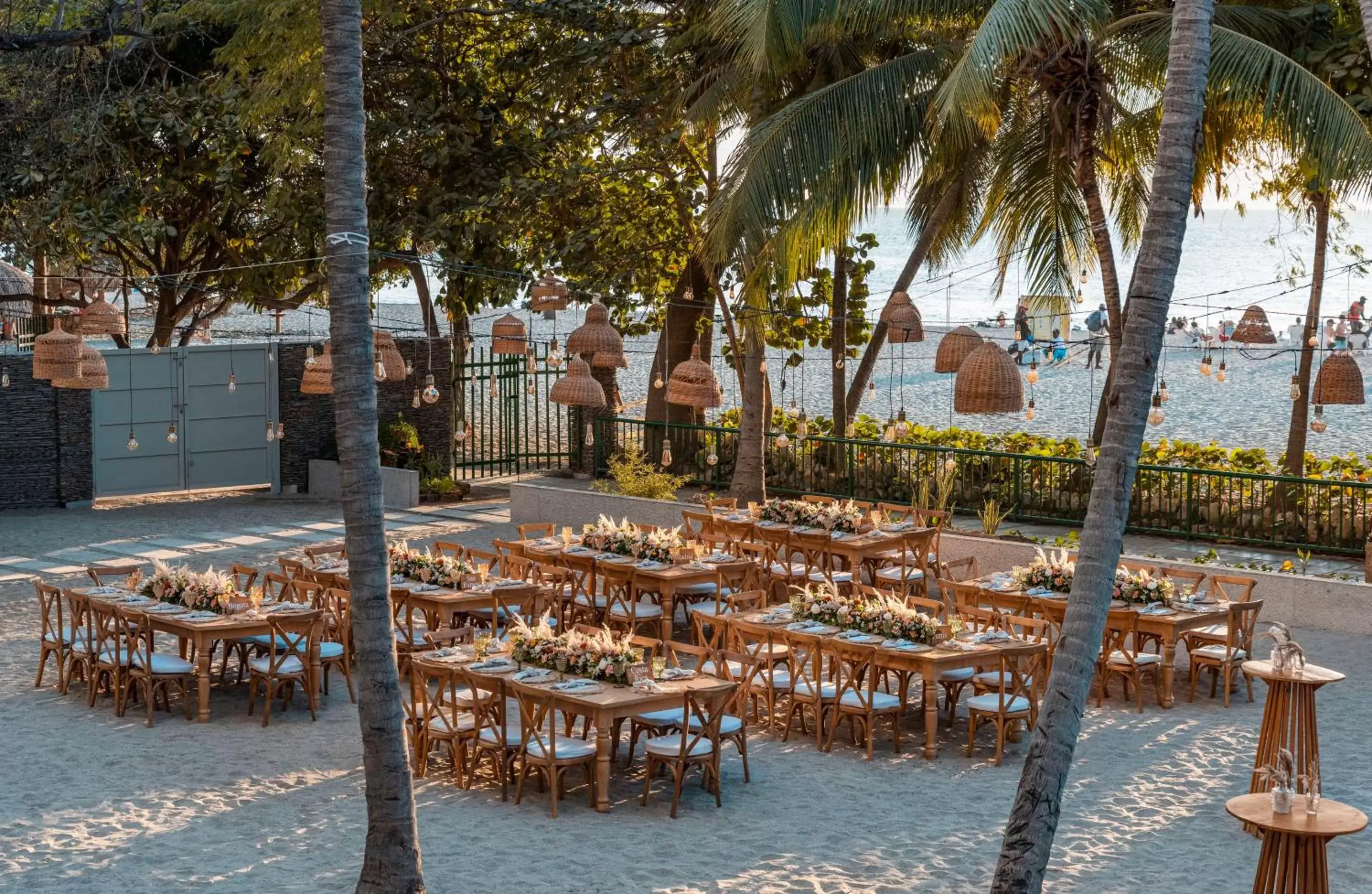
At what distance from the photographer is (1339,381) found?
666 inches

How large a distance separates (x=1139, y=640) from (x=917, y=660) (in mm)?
3136

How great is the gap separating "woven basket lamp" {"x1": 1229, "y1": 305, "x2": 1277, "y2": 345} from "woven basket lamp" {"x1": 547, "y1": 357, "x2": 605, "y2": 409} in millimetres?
7634

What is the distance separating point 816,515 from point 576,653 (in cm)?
724

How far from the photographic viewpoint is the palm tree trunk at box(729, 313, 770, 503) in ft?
72.1

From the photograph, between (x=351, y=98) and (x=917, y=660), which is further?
(x=917, y=660)

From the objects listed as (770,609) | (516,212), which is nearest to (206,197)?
(516,212)

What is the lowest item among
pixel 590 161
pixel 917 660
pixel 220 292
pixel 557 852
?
pixel 557 852

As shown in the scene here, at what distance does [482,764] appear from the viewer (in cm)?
1242

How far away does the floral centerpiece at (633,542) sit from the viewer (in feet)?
54.1

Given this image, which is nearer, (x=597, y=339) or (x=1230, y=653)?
(x=1230, y=653)

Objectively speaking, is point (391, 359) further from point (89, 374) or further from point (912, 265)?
point (912, 265)

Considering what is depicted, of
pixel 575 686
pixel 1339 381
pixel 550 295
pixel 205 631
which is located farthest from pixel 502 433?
Answer: pixel 575 686

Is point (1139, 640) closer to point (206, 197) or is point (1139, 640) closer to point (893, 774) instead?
point (893, 774)

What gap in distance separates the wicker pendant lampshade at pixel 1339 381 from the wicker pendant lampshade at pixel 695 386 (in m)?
6.20
